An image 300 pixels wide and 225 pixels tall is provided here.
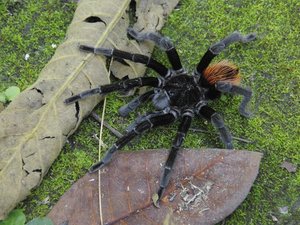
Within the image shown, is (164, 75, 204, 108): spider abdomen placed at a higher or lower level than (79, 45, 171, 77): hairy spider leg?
lower

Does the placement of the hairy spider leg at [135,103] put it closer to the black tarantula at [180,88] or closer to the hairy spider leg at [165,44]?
the black tarantula at [180,88]

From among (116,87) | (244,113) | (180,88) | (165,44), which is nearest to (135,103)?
(116,87)

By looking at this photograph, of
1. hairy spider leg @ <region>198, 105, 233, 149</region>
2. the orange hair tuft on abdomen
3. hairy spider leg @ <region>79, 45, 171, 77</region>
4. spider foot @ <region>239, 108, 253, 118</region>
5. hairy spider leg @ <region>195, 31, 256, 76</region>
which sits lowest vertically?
spider foot @ <region>239, 108, 253, 118</region>

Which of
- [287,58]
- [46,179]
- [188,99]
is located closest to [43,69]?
[46,179]

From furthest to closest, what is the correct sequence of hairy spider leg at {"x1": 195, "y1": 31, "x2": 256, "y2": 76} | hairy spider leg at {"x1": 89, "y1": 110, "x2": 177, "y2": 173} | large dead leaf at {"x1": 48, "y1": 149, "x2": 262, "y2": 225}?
hairy spider leg at {"x1": 195, "y1": 31, "x2": 256, "y2": 76} < hairy spider leg at {"x1": 89, "y1": 110, "x2": 177, "y2": 173} < large dead leaf at {"x1": 48, "y1": 149, "x2": 262, "y2": 225}

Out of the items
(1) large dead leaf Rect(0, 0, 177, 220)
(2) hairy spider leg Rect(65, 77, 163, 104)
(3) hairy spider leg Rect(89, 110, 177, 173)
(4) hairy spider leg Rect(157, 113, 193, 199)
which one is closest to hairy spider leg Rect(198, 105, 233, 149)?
(4) hairy spider leg Rect(157, 113, 193, 199)

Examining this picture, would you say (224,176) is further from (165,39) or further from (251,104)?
(165,39)

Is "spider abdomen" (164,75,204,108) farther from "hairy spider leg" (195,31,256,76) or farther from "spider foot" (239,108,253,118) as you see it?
"spider foot" (239,108,253,118)
